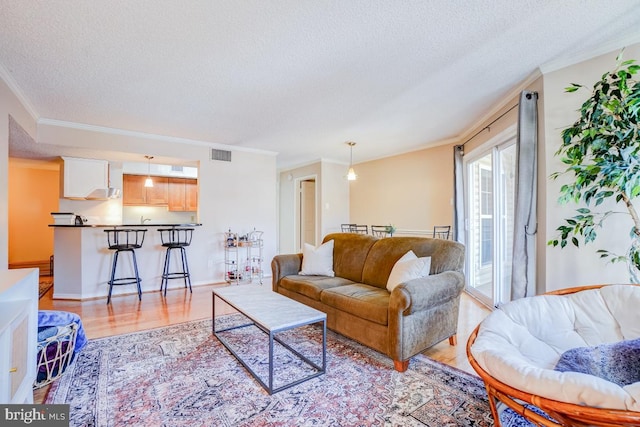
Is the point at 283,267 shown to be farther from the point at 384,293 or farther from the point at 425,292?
the point at 425,292

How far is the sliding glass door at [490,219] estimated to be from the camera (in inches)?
141

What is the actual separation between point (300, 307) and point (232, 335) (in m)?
0.92

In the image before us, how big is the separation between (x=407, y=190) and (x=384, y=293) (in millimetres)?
3363

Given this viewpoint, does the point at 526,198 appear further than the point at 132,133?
No

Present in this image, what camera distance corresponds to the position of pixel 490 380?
3.93 feet

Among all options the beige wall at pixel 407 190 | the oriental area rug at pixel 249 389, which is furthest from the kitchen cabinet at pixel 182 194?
the oriental area rug at pixel 249 389

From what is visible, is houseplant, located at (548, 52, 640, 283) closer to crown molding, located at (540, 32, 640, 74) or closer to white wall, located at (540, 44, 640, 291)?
white wall, located at (540, 44, 640, 291)

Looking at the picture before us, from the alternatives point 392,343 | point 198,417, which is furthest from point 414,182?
point 198,417

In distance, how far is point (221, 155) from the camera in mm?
5141

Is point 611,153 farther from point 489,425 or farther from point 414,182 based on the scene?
point 414,182

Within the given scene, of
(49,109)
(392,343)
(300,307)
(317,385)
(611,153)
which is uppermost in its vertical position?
(49,109)

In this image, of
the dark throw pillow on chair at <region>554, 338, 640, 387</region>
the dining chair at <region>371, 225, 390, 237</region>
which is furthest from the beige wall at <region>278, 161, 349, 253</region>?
the dark throw pillow on chair at <region>554, 338, 640, 387</region>

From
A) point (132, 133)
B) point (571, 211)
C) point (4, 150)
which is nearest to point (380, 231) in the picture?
point (571, 211)

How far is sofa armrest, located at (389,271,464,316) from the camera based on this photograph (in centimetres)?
211
